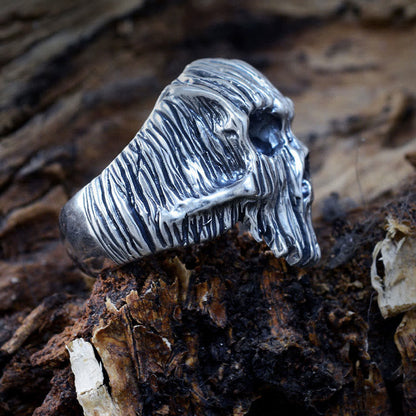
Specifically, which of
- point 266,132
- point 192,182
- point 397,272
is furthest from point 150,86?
point 397,272

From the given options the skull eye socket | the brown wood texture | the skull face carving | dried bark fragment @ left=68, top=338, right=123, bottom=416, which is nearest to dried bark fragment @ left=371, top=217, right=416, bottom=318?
the brown wood texture

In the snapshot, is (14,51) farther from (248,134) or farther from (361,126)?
(361,126)

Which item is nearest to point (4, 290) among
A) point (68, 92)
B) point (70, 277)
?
point (70, 277)

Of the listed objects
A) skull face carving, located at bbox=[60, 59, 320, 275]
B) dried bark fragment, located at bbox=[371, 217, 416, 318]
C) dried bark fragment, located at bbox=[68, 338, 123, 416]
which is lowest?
dried bark fragment, located at bbox=[371, 217, 416, 318]

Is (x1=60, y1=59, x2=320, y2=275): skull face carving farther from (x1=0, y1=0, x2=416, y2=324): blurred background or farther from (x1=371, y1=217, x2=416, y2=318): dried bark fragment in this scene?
(x1=0, y1=0, x2=416, y2=324): blurred background

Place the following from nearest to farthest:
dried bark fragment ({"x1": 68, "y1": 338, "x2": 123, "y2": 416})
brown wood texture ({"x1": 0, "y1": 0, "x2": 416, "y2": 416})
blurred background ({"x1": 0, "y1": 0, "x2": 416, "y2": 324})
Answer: dried bark fragment ({"x1": 68, "y1": 338, "x2": 123, "y2": 416})
brown wood texture ({"x1": 0, "y1": 0, "x2": 416, "y2": 416})
blurred background ({"x1": 0, "y1": 0, "x2": 416, "y2": 324})

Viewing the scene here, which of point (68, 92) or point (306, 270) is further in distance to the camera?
point (68, 92)

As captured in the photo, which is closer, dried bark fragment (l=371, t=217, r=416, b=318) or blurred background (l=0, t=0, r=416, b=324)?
dried bark fragment (l=371, t=217, r=416, b=318)
